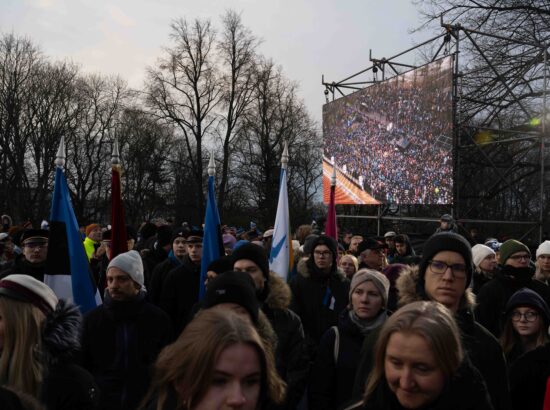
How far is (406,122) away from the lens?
15.4 metres

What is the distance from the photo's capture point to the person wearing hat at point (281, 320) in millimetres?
3398

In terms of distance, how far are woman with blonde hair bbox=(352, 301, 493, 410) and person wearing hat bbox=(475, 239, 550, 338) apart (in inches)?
118

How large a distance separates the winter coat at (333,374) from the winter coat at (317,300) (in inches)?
55.7

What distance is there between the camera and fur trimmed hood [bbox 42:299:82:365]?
91.0 inches

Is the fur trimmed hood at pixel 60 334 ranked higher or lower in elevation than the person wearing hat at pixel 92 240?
lower

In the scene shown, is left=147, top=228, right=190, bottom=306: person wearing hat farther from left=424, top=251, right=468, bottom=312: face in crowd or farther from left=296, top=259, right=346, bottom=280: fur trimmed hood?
left=424, top=251, right=468, bottom=312: face in crowd

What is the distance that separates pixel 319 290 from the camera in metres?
5.00

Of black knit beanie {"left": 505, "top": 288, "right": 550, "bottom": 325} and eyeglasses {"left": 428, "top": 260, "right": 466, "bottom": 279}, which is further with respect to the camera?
black knit beanie {"left": 505, "top": 288, "right": 550, "bottom": 325}

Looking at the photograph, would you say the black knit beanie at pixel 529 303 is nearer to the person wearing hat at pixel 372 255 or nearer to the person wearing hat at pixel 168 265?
the person wearing hat at pixel 372 255

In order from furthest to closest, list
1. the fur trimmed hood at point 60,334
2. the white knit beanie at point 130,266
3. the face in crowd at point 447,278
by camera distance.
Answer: the white knit beanie at point 130,266, the face in crowd at point 447,278, the fur trimmed hood at point 60,334

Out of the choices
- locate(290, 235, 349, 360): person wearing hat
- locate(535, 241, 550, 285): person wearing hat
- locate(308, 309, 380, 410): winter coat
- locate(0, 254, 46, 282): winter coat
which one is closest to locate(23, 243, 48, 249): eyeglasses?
locate(0, 254, 46, 282): winter coat

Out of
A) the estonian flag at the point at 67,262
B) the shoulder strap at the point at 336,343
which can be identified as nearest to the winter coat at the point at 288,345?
the shoulder strap at the point at 336,343

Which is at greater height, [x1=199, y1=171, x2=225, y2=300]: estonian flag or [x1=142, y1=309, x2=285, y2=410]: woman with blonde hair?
[x1=199, y1=171, x2=225, y2=300]: estonian flag

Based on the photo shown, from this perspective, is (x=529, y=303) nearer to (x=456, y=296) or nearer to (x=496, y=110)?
(x=456, y=296)
